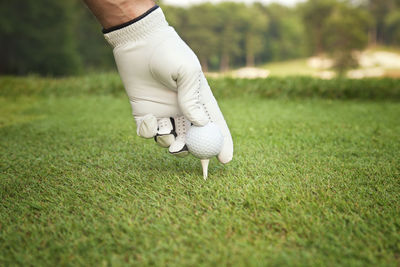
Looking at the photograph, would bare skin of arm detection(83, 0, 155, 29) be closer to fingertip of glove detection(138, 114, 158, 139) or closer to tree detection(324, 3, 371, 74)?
fingertip of glove detection(138, 114, 158, 139)

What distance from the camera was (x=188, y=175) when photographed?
6.35ft

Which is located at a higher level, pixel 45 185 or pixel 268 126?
pixel 45 185

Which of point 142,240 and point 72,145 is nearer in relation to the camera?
point 142,240

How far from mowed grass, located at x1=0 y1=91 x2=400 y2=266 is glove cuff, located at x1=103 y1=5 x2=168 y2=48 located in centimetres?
85

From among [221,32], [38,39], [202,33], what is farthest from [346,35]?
[38,39]

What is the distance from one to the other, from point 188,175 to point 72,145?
4.57 ft

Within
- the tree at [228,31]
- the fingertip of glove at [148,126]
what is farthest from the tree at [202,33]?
the fingertip of glove at [148,126]

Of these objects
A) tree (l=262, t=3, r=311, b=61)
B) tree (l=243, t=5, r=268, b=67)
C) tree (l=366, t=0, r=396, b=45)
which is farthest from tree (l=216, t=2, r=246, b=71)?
tree (l=366, t=0, r=396, b=45)

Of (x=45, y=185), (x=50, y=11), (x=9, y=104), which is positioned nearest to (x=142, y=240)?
(x=45, y=185)

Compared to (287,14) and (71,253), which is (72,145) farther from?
(287,14)

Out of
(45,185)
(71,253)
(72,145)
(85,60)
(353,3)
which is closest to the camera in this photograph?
(71,253)

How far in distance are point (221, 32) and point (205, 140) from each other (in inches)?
1749

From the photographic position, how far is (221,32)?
4344cm

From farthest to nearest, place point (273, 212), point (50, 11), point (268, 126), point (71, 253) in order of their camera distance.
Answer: point (50, 11) < point (268, 126) < point (273, 212) < point (71, 253)
